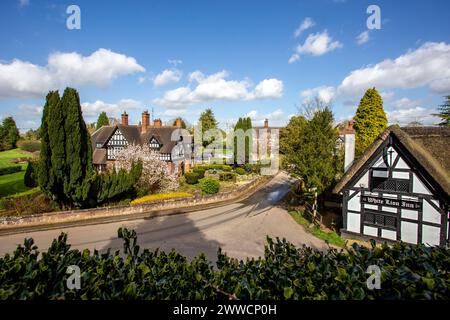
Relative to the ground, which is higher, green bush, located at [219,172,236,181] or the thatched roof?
the thatched roof

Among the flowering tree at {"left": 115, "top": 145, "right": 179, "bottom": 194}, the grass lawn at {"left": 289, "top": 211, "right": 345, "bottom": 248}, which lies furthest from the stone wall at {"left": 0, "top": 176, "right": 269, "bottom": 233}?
the grass lawn at {"left": 289, "top": 211, "right": 345, "bottom": 248}

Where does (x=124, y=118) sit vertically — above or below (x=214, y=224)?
above

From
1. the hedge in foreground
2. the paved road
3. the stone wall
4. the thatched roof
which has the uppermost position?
the thatched roof

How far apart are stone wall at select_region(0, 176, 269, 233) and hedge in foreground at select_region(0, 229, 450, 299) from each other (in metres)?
15.9

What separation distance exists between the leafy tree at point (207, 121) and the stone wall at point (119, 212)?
42.2 meters

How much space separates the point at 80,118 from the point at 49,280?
18.4 metres

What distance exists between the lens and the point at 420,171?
43.5 feet

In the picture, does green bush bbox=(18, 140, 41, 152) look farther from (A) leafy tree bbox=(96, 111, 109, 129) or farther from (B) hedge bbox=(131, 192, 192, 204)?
(B) hedge bbox=(131, 192, 192, 204)

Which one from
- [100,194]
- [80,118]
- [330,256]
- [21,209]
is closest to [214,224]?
[100,194]

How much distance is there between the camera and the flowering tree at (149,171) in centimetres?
2483

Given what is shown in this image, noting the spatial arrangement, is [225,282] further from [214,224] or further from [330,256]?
[214,224]

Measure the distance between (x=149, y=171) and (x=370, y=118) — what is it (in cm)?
2713

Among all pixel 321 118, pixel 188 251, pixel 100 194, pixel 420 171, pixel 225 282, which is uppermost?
pixel 321 118

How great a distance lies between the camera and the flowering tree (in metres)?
24.8
